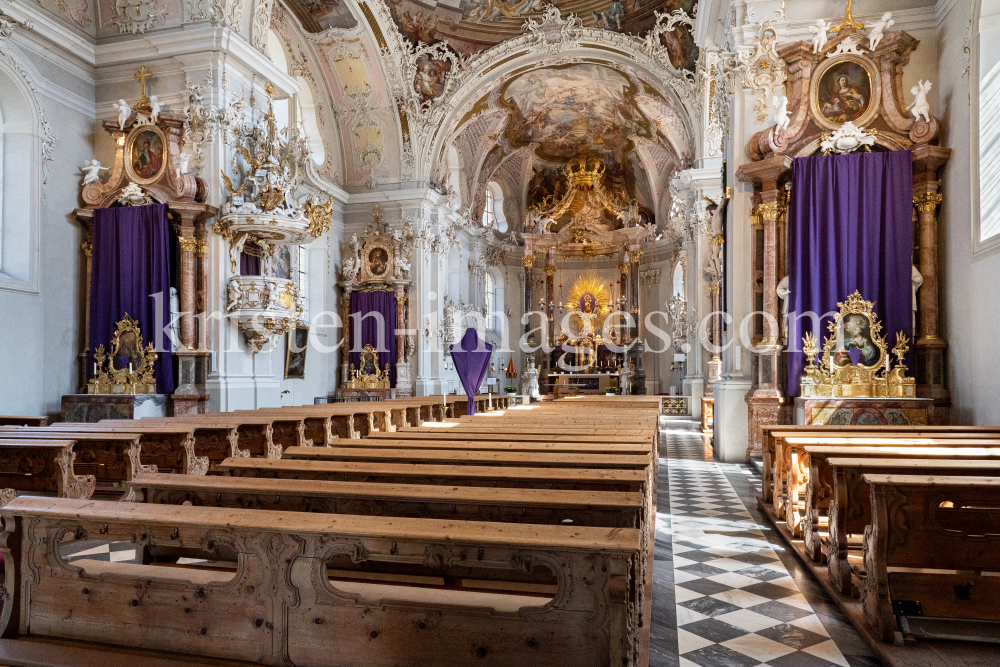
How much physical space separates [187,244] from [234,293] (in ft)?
3.26

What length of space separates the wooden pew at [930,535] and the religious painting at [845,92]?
262 inches

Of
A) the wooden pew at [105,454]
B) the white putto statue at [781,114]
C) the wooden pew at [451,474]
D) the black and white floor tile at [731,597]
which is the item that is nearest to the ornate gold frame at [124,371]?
the wooden pew at [105,454]

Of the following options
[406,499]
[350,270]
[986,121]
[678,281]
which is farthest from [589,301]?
[406,499]

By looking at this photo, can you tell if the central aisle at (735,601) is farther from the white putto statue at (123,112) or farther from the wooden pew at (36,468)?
the white putto statue at (123,112)

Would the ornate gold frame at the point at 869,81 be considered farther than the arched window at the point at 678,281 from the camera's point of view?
No

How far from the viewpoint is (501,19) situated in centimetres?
1622

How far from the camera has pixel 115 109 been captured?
10.6m

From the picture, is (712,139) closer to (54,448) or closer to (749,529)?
(749,529)

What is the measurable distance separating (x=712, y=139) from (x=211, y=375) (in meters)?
11.4

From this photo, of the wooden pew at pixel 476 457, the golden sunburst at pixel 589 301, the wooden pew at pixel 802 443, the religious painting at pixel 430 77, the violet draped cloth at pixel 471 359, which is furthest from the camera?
the golden sunburst at pixel 589 301

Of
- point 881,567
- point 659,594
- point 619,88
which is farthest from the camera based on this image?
point 619,88

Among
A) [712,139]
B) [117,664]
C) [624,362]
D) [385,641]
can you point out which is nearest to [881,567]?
[385,641]

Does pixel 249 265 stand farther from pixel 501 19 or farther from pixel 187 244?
pixel 501 19

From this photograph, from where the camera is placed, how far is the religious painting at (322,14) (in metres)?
14.5
